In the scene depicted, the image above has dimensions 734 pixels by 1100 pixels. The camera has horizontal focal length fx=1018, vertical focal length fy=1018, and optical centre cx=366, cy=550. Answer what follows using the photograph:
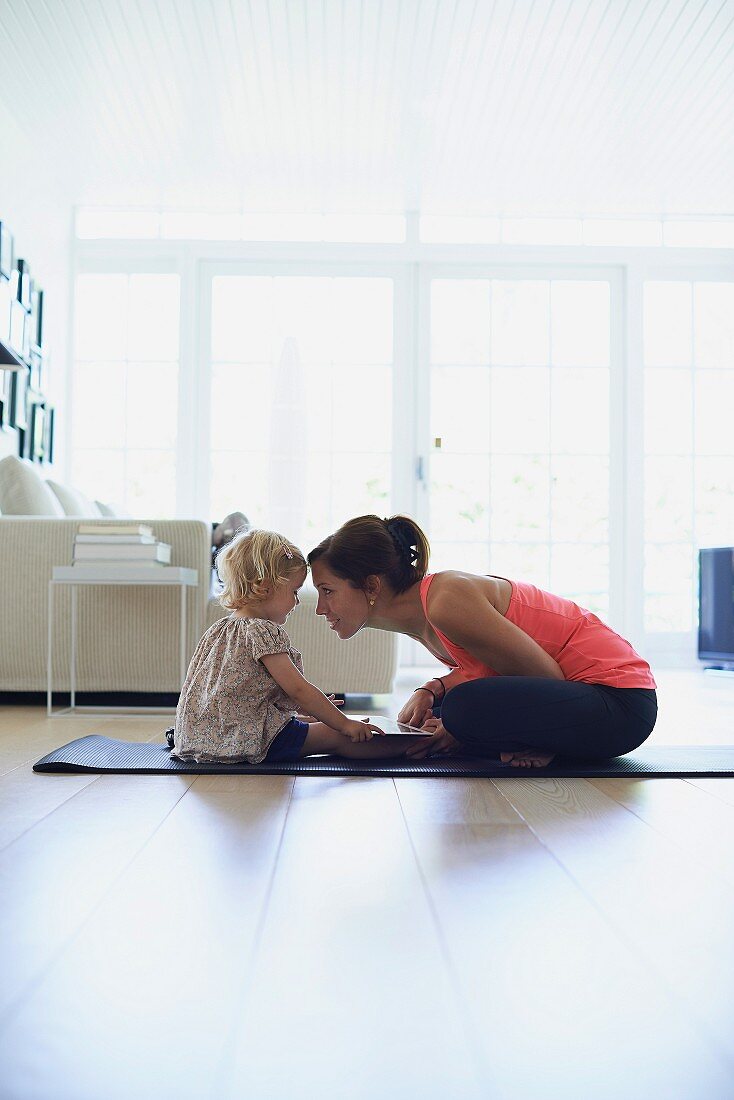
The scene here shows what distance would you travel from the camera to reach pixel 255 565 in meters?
2.21

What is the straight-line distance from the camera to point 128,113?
16.8ft

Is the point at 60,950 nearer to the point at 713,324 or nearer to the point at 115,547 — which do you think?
the point at 115,547

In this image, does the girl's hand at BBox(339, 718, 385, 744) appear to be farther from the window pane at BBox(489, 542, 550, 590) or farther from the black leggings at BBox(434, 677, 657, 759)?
the window pane at BBox(489, 542, 550, 590)

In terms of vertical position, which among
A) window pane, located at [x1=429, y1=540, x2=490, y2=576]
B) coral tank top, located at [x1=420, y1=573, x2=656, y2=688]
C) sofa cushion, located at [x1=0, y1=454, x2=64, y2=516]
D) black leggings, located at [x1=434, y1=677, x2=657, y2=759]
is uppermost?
sofa cushion, located at [x1=0, y1=454, x2=64, y2=516]

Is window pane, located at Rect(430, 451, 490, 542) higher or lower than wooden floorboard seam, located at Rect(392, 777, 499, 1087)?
higher

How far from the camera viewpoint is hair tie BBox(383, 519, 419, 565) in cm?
217

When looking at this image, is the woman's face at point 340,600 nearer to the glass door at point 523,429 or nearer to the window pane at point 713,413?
the glass door at point 523,429

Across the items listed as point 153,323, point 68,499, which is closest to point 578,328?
point 153,323

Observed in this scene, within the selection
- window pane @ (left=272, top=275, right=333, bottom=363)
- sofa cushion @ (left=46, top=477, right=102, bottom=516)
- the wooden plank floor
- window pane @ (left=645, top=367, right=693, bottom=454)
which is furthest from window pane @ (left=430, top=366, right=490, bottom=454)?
the wooden plank floor

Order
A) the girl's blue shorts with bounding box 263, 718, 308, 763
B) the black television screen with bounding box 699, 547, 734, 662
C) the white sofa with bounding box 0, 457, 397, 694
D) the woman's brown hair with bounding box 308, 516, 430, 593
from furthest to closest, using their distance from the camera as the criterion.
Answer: the black television screen with bounding box 699, 547, 734, 662
the white sofa with bounding box 0, 457, 397, 694
the girl's blue shorts with bounding box 263, 718, 308, 763
the woman's brown hair with bounding box 308, 516, 430, 593

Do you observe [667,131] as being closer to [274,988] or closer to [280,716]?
[280,716]

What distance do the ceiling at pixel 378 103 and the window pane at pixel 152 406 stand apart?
1036 millimetres

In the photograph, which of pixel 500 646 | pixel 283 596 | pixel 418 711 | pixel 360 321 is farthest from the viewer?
pixel 360 321

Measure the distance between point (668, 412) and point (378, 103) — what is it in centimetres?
265
